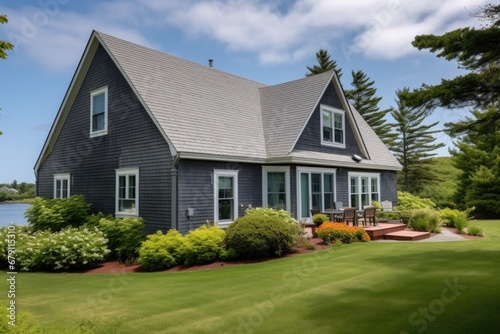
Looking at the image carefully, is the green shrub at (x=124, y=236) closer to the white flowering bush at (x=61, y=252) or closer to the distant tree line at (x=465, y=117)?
the white flowering bush at (x=61, y=252)

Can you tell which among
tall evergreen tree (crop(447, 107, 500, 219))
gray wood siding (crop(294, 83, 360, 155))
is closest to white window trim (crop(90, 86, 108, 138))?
gray wood siding (crop(294, 83, 360, 155))

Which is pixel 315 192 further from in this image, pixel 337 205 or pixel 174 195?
pixel 174 195

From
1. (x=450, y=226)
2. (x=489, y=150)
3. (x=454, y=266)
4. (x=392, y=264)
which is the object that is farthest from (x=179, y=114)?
(x=489, y=150)

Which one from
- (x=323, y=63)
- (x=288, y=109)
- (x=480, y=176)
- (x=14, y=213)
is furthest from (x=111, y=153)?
(x=323, y=63)

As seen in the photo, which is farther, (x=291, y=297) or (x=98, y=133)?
(x=98, y=133)

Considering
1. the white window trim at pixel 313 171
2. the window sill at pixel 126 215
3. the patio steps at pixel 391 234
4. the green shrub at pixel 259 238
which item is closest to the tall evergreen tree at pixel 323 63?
the white window trim at pixel 313 171

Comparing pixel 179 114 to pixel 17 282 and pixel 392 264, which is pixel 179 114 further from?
pixel 392 264

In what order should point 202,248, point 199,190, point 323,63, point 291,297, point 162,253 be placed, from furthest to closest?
point 323,63 → point 199,190 → point 202,248 → point 162,253 → point 291,297

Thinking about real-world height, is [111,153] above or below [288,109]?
below

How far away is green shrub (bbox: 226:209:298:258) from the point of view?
11.2m

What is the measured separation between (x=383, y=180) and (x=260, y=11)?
46.1ft

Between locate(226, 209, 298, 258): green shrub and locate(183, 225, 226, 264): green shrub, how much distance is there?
1.35 ft

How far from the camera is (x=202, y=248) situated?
1121 centimetres

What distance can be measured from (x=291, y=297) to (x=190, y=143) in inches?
307
